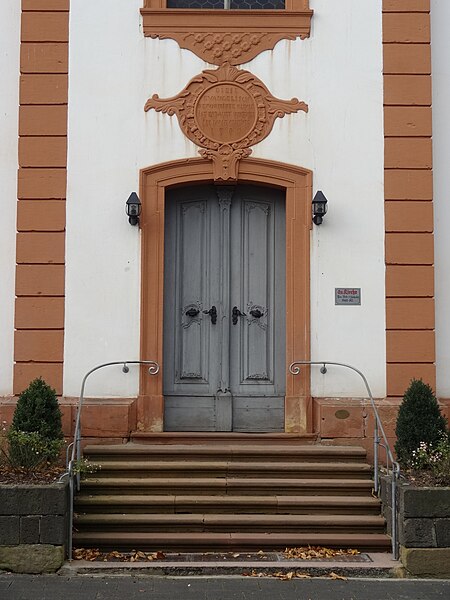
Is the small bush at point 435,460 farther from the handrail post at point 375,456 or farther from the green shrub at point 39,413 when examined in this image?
the green shrub at point 39,413

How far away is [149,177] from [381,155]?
2669mm

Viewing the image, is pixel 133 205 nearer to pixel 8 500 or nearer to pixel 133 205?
pixel 133 205

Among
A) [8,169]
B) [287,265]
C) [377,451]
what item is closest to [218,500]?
[377,451]

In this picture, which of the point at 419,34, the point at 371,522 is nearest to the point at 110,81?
the point at 419,34

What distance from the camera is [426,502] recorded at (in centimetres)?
746

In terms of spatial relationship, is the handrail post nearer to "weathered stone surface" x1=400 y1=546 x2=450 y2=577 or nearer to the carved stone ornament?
"weathered stone surface" x1=400 y1=546 x2=450 y2=577

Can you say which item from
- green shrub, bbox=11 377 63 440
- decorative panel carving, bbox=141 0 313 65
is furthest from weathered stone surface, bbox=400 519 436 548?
decorative panel carving, bbox=141 0 313 65

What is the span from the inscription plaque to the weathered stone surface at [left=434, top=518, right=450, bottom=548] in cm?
477

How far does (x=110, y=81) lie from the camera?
9.81 meters

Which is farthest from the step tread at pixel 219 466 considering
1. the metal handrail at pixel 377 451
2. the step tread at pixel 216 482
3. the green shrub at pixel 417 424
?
the green shrub at pixel 417 424

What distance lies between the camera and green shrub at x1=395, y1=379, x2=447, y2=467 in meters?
8.36

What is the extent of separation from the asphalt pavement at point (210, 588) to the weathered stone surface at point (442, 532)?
317 millimetres

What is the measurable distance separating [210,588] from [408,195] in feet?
16.3

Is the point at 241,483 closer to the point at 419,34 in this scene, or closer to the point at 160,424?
the point at 160,424
